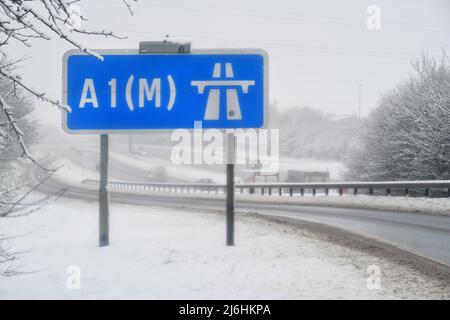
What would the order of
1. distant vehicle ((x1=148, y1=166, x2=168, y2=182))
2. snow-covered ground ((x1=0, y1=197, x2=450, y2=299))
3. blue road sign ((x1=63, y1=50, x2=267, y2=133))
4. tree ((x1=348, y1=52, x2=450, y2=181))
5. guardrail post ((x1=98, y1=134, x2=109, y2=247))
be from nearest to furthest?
snow-covered ground ((x1=0, y1=197, x2=450, y2=299)) → blue road sign ((x1=63, y1=50, x2=267, y2=133)) → guardrail post ((x1=98, y1=134, x2=109, y2=247)) → tree ((x1=348, y1=52, x2=450, y2=181)) → distant vehicle ((x1=148, y1=166, x2=168, y2=182))

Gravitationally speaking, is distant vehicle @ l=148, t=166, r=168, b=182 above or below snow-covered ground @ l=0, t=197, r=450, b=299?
below

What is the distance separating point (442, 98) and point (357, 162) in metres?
12.3

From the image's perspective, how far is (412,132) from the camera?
24.3 meters

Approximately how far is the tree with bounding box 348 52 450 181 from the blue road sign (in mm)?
16846

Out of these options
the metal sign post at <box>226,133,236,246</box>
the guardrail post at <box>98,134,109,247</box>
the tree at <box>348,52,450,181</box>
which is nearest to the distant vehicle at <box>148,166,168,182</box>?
the tree at <box>348,52,450,181</box>

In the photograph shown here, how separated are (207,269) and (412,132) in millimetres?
20362

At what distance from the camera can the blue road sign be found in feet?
26.8

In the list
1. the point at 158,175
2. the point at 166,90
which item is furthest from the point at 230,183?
the point at 158,175

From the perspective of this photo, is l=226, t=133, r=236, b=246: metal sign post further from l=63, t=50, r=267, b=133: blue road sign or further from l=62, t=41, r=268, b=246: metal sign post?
l=63, t=50, r=267, b=133: blue road sign

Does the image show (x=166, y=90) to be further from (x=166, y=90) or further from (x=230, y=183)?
(x=230, y=183)

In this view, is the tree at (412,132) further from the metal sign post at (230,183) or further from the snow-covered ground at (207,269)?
the metal sign post at (230,183)

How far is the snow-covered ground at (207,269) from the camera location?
562 centimetres
